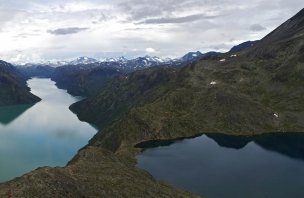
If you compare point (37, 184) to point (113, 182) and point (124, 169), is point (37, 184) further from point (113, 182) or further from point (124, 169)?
point (124, 169)

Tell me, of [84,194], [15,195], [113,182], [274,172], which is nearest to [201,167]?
[274,172]

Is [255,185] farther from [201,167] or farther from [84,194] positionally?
[84,194]

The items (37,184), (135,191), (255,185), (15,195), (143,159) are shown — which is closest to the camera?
(15,195)

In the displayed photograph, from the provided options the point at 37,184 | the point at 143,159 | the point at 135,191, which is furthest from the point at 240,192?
the point at 37,184

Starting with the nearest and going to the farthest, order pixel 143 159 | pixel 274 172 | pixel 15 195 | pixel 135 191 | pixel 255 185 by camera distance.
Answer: pixel 15 195, pixel 135 191, pixel 255 185, pixel 274 172, pixel 143 159

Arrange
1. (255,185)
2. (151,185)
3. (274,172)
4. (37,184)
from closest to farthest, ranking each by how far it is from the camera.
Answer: (37,184), (151,185), (255,185), (274,172)

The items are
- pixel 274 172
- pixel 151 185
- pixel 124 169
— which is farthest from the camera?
pixel 274 172

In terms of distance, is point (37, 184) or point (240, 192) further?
point (240, 192)

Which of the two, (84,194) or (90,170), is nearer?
(84,194)

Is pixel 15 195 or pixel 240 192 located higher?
pixel 15 195
